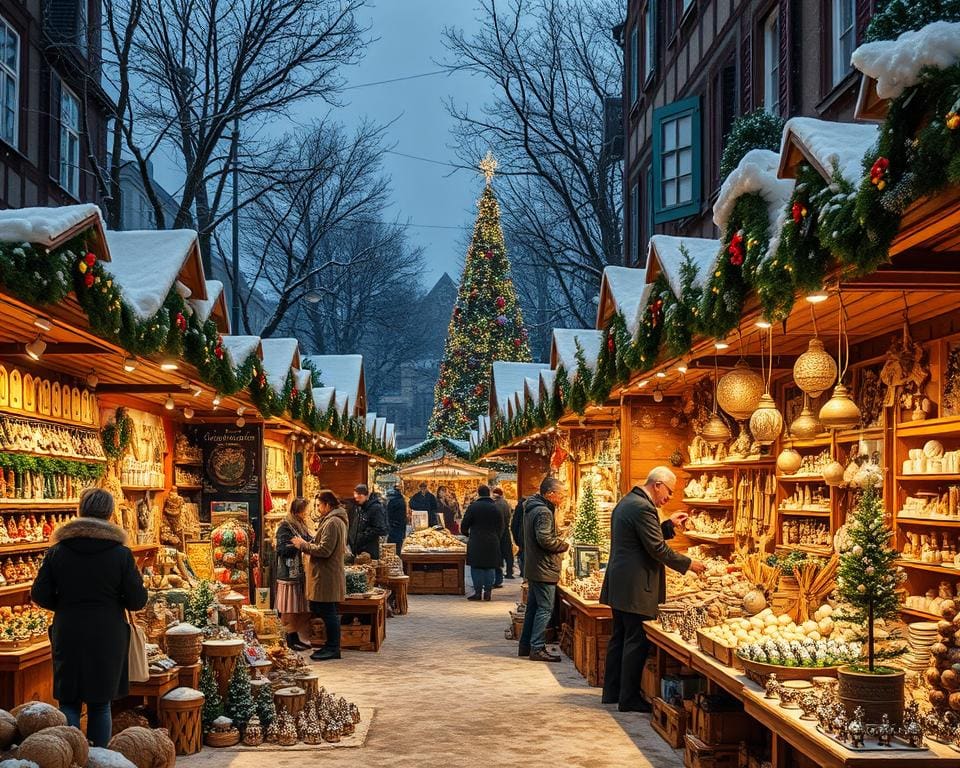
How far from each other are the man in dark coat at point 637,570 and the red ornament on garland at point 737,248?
127 inches

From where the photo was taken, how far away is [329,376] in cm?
2658

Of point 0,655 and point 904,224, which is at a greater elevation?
point 904,224

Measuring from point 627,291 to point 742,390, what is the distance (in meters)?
3.05

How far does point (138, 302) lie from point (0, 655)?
97.9 inches

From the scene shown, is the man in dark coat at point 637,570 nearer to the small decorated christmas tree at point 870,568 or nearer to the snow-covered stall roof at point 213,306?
the small decorated christmas tree at point 870,568

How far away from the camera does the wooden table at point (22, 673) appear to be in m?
7.40

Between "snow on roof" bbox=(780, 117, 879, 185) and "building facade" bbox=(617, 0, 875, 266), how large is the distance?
4.06m

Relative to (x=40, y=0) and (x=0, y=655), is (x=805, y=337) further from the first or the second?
(x=40, y=0)

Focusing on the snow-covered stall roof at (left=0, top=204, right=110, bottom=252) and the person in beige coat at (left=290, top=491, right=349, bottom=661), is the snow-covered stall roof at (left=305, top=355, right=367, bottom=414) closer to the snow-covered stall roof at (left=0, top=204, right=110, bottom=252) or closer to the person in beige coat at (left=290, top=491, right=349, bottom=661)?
the person in beige coat at (left=290, top=491, right=349, bottom=661)

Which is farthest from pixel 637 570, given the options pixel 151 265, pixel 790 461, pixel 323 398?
pixel 323 398

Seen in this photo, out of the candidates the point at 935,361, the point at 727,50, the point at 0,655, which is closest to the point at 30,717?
the point at 0,655

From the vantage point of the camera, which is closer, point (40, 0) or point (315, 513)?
point (40, 0)

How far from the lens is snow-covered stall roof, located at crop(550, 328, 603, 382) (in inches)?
496

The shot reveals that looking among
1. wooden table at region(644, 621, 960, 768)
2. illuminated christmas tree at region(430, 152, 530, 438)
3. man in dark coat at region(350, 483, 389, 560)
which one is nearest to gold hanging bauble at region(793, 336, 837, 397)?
wooden table at region(644, 621, 960, 768)
